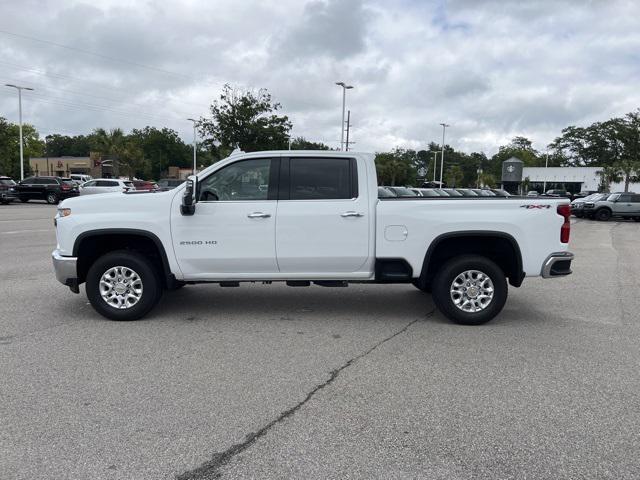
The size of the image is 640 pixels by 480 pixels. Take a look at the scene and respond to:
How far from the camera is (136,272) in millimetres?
6074

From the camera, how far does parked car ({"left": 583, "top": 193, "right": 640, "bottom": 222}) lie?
29.1 metres

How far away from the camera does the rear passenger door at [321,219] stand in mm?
6012

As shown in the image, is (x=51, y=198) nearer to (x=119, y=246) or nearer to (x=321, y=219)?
(x=119, y=246)

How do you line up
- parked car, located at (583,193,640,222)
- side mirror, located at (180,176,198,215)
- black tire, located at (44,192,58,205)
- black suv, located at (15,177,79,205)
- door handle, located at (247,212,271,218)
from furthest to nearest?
black tire, located at (44,192,58,205) → black suv, located at (15,177,79,205) → parked car, located at (583,193,640,222) → door handle, located at (247,212,271,218) → side mirror, located at (180,176,198,215)

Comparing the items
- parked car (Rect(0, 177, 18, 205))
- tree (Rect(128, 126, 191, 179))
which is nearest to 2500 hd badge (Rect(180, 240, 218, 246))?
parked car (Rect(0, 177, 18, 205))

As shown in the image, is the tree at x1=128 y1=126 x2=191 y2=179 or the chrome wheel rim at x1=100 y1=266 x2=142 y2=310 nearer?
the chrome wheel rim at x1=100 y1=266 x2=142 y2=310

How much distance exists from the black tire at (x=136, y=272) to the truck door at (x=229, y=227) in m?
0.41

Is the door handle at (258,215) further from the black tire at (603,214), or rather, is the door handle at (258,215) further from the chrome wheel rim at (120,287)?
the black tire at (603,214)

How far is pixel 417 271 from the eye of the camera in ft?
20.1

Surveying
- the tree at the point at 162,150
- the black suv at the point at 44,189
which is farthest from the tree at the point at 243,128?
→ the tree at the point at 162,150

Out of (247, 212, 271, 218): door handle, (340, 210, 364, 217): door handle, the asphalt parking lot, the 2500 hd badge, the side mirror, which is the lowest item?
the asphalt parking lot

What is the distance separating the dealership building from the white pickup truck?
208 ft

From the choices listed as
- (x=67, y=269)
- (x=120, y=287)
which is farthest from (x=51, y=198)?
(x=120, y=287)

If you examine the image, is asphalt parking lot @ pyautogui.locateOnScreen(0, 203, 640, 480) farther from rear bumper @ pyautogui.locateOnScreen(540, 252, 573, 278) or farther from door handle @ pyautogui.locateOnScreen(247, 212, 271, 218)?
door handle @ pyautogui.locateOnScreen(247, 212, 271, 218)
